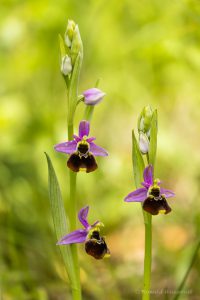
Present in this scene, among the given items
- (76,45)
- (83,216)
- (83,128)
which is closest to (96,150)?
(83,128)

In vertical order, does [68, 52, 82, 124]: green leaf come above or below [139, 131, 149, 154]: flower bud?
above

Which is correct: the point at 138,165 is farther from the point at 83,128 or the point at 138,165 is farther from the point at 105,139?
the point at 105,139

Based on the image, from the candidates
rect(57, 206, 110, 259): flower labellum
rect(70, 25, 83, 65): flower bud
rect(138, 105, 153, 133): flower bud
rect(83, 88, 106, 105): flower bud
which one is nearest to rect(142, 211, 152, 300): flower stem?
rect(57, 206, 110, 259): flower labellum

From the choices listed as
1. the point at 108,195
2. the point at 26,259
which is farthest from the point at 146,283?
the point at 108,195

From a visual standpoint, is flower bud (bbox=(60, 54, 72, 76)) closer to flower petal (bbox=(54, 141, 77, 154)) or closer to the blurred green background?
flower petal (bbox=(54, 141, 77, 154))

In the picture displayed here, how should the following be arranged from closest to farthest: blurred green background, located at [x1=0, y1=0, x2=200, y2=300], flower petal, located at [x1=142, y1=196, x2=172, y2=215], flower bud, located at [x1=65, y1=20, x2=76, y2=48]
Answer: flower petal, located at [x1=142, y1=196, x2=172, y2=215] < flower bud, located at [x1=65, y1=20, x2=76, y2=48] < blurred green background, located at [x1=0, y1=0, x2=200, y2=300]

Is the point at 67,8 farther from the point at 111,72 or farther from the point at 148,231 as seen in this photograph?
the point at 148,231

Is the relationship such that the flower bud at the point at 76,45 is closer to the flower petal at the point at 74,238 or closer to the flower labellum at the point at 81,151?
the flower labellum at the point at 81,151
